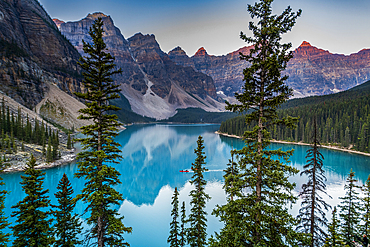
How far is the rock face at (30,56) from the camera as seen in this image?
3182 inches

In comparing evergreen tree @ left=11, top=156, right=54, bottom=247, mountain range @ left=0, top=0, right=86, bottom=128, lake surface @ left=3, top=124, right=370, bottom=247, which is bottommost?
lake surface @ left=3, top=124, right=370, bottom=247

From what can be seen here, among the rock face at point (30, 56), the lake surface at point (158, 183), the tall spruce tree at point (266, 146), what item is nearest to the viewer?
the tall spruce tree at point (266, 146)

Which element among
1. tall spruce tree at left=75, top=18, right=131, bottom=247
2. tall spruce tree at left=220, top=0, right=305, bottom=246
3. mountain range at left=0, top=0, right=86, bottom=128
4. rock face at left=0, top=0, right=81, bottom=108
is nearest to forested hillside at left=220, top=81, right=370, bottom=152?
tall spruce tree at left=220, top=0, right=305, bottom=246

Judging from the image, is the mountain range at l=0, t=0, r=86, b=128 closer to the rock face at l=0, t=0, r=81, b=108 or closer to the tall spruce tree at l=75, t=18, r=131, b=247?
the rock face at l=0, t=0, r=81, b=108

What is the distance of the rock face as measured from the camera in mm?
80812

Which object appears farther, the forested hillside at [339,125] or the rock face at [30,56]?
the rock face at [30,56]

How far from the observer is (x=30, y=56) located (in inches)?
4119

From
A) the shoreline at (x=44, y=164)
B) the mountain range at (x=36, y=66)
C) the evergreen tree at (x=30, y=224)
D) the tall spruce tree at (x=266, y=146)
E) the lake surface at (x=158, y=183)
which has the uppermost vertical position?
the mountain range at (x=36, y=66)

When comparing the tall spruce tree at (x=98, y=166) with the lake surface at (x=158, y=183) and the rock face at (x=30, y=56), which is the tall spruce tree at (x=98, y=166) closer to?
the lake surface at (x=158, y=183)

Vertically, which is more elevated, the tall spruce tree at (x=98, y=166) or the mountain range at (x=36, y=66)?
the mountain range at (x=36, y=66)

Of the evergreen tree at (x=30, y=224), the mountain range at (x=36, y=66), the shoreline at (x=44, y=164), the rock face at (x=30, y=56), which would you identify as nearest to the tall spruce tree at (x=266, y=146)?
the evergreen tree at (x=30, y=224)

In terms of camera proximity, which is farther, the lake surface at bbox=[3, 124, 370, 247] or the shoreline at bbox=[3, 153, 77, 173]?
the shoreline at bbox=[3, 153, 77, 173]

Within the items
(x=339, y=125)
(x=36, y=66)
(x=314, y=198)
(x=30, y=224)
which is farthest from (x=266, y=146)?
(x=36, y=66)

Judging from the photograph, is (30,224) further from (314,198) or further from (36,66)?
(36,66)
